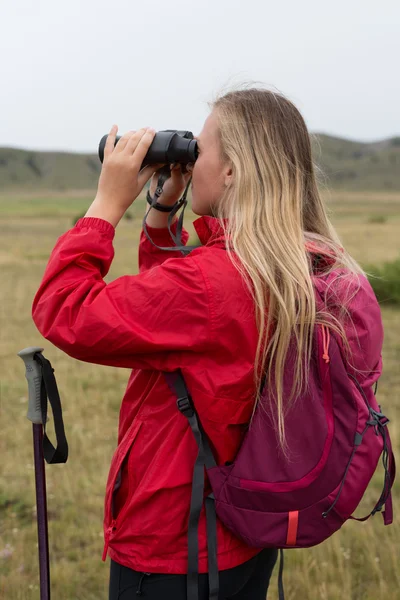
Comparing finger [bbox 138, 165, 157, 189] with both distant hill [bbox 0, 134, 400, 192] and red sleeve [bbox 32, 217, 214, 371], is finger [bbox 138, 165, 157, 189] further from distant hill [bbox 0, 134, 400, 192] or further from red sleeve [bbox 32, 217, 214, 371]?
distant hill [bbox 0, 134, 400, 192]

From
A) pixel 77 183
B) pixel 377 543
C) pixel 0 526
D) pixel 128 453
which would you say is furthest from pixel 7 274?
pixel 77 183

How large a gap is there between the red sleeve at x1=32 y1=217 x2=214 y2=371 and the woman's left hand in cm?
17

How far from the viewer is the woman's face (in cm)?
171

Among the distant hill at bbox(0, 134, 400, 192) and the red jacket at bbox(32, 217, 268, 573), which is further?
the distant hill at bbox(0, 134, 400, 192)

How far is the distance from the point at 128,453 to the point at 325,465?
0.50 meters

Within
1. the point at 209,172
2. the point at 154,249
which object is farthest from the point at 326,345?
the point at 154,249

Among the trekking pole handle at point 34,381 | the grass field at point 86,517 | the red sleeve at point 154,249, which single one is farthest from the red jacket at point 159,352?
the grass field at point 86,517

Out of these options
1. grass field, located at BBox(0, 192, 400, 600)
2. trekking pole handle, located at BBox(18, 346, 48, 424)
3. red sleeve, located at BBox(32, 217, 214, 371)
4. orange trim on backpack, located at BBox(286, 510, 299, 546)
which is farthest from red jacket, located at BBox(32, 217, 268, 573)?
grass field, located at BBox(0, 192, 400, 600)

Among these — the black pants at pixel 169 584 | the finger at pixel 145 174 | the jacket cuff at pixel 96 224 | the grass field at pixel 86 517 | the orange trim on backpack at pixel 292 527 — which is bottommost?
the grass field at pixel 86 517

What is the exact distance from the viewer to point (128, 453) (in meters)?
1.69

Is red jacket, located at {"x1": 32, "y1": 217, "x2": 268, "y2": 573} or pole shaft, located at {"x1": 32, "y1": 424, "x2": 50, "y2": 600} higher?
red jacket, located at {"x1": 32, "y1": 217, "x2": 268, "y2": 573}

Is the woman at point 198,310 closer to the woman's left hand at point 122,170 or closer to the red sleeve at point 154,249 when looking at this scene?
the woman's left hand at point 122,170

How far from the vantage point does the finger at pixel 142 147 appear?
1671 millimetres

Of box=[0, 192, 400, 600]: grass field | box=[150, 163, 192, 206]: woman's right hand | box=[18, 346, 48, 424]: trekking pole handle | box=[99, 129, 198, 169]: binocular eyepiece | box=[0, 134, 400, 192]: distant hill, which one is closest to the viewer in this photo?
box=[99, 129, 198, 169]: binocular eyepiece
